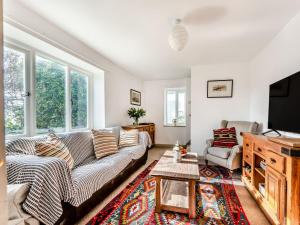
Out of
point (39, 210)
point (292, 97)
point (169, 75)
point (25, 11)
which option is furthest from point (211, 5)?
point (169, 75)

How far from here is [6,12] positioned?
1.67 metres

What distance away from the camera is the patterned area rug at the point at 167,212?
1620mm

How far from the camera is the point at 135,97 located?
16.6ft

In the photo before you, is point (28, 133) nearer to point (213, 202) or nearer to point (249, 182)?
point (213, 202)

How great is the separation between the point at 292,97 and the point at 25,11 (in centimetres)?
297

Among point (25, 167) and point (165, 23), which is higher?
point (165, 23)

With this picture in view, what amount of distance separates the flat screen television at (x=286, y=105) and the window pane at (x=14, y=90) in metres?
3.05

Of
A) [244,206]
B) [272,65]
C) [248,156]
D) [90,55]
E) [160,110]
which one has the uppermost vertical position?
[90,55]

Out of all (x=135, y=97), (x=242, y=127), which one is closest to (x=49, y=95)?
(x=135, y=97)

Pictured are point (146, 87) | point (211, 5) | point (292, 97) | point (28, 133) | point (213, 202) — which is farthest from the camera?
point (146, 87)

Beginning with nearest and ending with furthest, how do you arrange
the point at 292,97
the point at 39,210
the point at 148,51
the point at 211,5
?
the point at 39,210
the point at 292,97
the point at 211,5
the point at 148,51

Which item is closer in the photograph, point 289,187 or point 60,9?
point 289,187

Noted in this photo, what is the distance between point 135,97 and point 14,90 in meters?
3.30

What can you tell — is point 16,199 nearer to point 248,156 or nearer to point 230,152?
point 248,156
